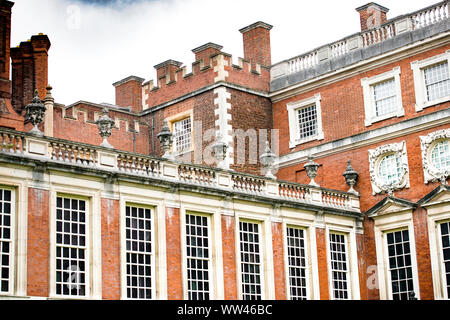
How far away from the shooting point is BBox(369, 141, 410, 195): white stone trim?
28.3 meters

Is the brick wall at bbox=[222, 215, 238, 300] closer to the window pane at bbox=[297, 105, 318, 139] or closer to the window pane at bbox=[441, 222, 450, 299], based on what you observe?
the window pane at bbox=[441, 222, 450, 299]

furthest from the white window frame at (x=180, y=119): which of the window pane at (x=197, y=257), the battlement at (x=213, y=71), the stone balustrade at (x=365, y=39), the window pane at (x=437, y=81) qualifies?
the window pane at (x=437, y=81)

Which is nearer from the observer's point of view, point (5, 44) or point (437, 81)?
point (437, 81)

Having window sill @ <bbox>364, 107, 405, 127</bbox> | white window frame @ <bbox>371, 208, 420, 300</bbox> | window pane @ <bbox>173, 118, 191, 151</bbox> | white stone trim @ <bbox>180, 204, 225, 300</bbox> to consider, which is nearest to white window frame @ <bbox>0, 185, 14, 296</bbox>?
white stone trim @ <bbox>180, 204, 225, 300</bbox>

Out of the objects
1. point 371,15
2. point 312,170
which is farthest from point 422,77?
point 312,170

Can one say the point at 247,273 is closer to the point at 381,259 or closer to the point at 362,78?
the point at 381,259

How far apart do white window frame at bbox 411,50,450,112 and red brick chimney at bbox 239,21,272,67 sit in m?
7.14

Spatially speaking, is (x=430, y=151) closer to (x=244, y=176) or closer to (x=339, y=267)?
(x=339, y=267)

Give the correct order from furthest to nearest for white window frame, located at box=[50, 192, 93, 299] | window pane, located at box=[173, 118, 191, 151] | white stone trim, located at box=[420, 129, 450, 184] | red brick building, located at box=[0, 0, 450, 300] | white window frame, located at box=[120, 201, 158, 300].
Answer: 1. window pane, located at box=[173, 118, 191, 151]
2. white stone trim, located at box=[420, 129, 450, 184]
3. white window frame, located at box=[120, 201, 158, 300]
4. red brick building, located at box=[0, 0, 450, 300]
5. white window frame, located at box=[50, 192, 93, 299]

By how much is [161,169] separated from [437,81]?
10.2 m

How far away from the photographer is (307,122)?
31672 mm

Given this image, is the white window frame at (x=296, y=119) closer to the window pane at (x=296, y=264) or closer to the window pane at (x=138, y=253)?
the window pane at (x=296, y=264)
